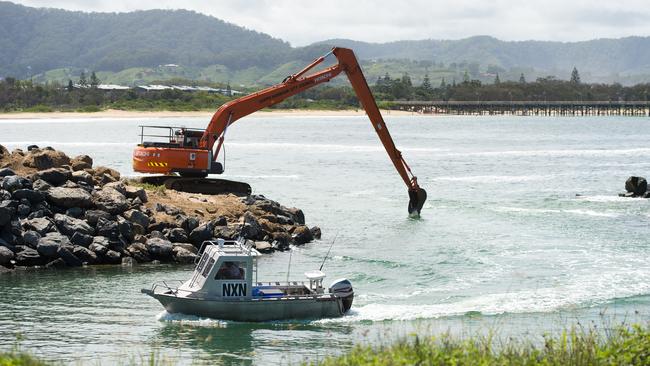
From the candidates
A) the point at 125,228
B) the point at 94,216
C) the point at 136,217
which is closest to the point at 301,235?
the point at 136,217

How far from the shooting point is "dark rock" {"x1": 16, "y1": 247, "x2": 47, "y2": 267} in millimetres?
31828

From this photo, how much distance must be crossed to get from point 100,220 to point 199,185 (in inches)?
383

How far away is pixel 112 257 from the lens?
32656 mm

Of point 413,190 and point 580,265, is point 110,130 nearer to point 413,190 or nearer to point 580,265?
point 413,190

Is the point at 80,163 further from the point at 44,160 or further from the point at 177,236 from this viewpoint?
the point at 177,236

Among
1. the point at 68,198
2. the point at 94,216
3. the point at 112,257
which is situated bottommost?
the point at 112,257

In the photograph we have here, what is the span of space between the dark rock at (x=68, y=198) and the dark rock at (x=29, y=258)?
7.79 feet

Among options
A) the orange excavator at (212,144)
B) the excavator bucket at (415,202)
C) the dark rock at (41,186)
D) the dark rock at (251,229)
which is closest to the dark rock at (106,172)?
the orange excavator at (212,144)

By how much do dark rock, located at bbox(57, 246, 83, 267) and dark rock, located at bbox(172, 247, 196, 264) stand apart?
3.04 metres

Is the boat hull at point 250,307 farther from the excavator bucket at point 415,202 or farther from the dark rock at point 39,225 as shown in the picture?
the excavator bucket at point 415,202

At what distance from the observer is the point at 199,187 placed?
140 feet

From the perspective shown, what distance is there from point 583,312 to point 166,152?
2040 cm

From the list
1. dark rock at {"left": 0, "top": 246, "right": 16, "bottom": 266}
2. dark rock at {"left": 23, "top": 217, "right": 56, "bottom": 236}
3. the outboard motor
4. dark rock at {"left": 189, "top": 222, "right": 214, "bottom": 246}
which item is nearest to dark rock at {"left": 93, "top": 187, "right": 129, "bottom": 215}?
dark rock at {"left": 23, "top": 217, "right": 56, "bottom": 236}

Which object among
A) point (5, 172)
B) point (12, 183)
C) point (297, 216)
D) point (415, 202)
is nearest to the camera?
point (12, 183)
